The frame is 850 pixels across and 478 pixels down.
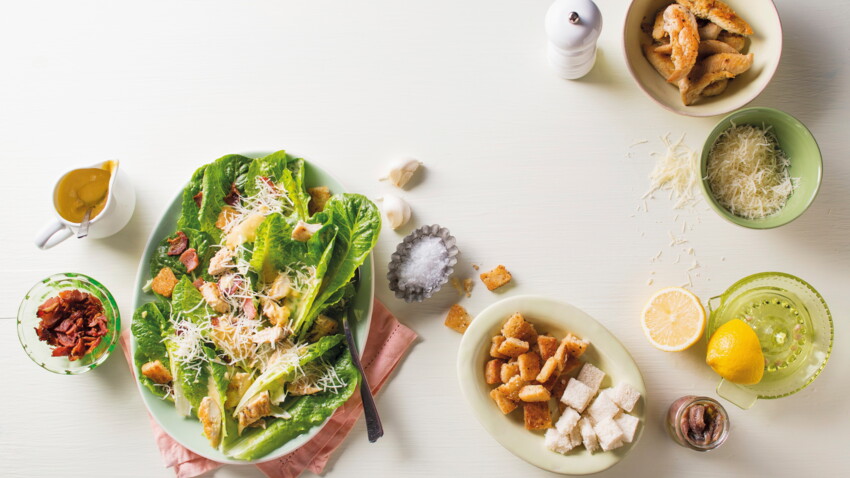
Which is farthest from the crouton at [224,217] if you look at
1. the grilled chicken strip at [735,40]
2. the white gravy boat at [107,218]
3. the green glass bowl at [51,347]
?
the grilled chicken strip at [735,40]

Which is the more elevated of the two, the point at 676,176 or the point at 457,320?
the point at 676,176

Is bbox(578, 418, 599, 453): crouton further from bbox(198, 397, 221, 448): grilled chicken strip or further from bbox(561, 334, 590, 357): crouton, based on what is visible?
bbox(198, 397, 221, 448): grilled chicken strip

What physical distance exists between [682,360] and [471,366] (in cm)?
74

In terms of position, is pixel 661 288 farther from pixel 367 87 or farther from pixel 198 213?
pixel 198 213

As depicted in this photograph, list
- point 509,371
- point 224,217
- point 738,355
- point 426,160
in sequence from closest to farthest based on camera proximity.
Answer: point 738,355
point 509,371
point 224,217
point 426,160

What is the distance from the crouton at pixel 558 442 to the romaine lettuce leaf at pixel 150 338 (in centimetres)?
127

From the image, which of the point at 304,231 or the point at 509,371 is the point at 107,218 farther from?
the point at 509,371

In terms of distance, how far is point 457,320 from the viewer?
2264mm

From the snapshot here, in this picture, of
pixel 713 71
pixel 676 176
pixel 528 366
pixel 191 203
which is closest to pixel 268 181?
pixel 191 203

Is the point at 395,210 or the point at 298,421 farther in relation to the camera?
the point at 395,210

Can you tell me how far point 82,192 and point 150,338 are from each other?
555mm

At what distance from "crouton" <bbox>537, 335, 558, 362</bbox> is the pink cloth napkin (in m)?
0.44

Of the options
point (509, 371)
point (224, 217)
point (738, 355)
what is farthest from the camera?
point (224, 217)

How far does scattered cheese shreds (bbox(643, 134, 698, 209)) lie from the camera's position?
7.47 ft
